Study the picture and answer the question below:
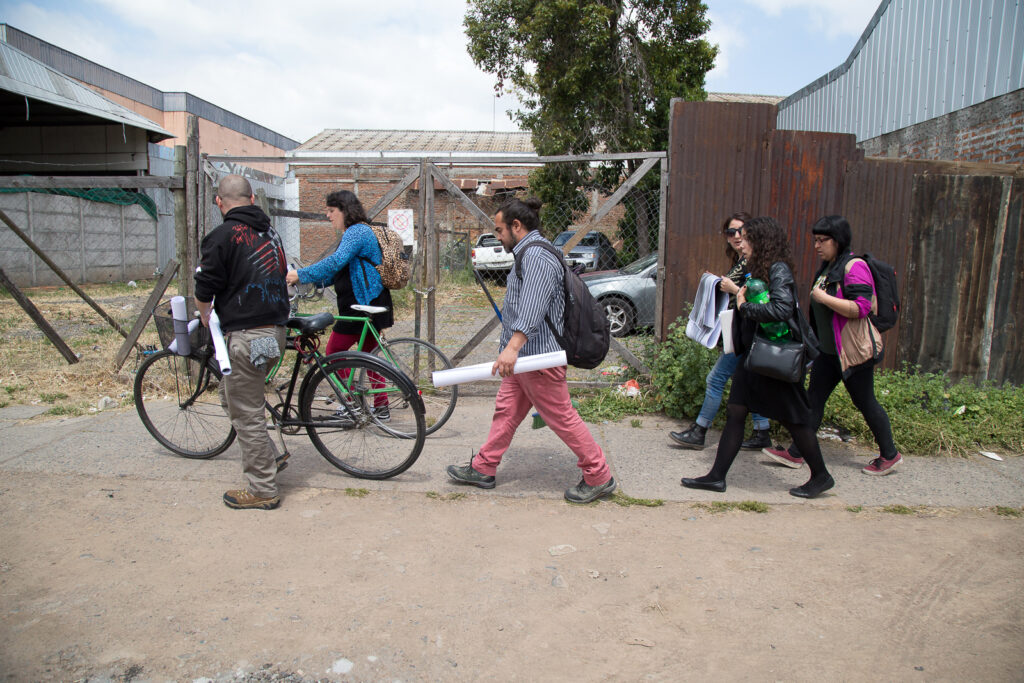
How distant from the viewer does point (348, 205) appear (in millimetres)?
5023

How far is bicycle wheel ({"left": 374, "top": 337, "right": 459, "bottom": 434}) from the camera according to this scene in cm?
531

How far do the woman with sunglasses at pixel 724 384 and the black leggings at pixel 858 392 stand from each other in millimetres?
491

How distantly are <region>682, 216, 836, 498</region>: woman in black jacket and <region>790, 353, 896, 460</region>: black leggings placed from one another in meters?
0.38

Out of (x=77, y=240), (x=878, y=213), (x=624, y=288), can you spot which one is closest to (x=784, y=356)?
A: (x=878, y=213)

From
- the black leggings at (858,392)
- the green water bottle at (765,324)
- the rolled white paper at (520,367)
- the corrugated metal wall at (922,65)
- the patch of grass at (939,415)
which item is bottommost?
the patch of grass at (939,415)

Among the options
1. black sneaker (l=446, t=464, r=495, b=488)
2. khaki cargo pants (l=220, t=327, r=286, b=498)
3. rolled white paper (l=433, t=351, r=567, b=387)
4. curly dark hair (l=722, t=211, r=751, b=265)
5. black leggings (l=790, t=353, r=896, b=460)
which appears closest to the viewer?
rolled white paper (l=433, t=351, r=567, b=387)

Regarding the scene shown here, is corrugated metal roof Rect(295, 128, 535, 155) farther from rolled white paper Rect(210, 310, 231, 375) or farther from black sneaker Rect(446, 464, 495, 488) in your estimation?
rolled white paper Rect(210, 310, 231, 375)

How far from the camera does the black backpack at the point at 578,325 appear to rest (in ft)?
12.5

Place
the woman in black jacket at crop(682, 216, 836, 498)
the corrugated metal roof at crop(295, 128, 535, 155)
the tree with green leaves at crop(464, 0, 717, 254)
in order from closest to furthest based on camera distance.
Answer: the woman in black jacket at crop(682, 216, 836, 498)
the tree with green leaves at crop(464, 0, 717, 254)
the corrugated metal roof at crop(295, 128, 535, 155)

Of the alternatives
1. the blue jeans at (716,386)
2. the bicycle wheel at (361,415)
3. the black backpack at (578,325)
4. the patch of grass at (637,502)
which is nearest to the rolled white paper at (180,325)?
the bicycle wheel at (361,415)

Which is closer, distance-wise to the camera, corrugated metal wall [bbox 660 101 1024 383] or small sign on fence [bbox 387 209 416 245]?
corrugated metal wall [bbox 660 101 1024 383]

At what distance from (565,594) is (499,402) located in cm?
134

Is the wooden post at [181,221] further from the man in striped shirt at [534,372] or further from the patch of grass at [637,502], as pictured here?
the patch of grass at [637,502]

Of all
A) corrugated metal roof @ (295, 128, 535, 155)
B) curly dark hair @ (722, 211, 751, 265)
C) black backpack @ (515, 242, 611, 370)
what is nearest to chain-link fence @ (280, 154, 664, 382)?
black backpack @ (515, 242, 611, 370)
